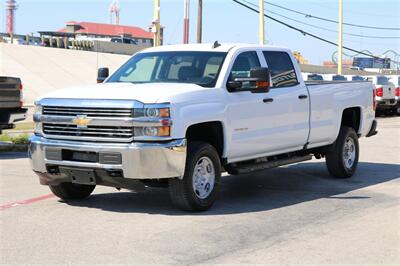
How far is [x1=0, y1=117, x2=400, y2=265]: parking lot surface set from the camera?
5914mm

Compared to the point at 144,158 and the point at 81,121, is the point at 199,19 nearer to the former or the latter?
the point at 81,121

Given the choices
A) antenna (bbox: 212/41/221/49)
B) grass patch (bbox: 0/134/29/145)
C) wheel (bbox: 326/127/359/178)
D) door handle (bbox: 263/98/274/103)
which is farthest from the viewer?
grass patch (bbox: 0/134/29/145)

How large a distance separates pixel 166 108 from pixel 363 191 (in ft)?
12.1

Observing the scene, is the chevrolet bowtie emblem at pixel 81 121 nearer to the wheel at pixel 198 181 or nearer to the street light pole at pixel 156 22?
the wheel at pixel 198 181

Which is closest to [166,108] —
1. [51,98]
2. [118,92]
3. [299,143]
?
[118,92]

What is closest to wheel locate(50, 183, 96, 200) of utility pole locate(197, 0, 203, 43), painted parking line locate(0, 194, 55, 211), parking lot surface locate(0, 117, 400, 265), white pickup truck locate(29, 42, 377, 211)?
white pickup truck locate(29, 42, 377, 211)

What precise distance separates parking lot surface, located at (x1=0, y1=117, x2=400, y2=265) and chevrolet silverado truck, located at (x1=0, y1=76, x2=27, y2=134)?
12.5 ft

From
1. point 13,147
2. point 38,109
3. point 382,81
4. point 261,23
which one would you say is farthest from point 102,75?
point 261,23

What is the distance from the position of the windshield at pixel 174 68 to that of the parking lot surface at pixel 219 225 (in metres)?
1.54

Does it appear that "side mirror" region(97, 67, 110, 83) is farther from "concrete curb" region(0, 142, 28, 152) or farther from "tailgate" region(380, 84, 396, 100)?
"tailgate" region(380, 84, 396, 100)

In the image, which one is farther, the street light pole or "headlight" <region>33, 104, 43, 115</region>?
the street light pole

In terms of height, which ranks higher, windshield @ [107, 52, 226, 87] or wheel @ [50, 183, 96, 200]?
windshield @ [107, 52, 226, 87]

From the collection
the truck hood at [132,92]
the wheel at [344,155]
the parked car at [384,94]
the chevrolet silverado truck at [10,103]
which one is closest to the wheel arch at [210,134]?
the truck hood at [132,92]

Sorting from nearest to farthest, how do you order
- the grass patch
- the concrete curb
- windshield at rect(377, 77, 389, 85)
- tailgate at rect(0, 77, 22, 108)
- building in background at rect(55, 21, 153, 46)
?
tailgate at rect(0, 77, 22, 108), the concrete curb, the grass patch, windshield at rect(377, 77, 389, 85), building in background at rect(55, 21, 153, 46)
